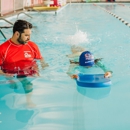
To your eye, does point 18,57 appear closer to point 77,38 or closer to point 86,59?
point 86,59

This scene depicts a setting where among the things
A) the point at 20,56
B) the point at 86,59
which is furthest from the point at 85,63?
the point at 20,56

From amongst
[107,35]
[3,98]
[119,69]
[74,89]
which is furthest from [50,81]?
[107,35]

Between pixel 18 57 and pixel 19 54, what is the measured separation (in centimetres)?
4

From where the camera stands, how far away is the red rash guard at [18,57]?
11.9 ft

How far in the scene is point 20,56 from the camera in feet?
12.3

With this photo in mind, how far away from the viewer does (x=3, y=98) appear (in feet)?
11.5

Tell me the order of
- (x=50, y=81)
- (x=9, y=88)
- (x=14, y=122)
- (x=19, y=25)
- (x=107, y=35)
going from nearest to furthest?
(x=14, y=122)
(x=19, y=25)
(x=9, y=88)
(x=50, y=81)
(x=107, y=35)

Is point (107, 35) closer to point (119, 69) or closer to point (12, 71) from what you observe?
point (119, 69)

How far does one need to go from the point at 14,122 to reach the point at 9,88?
96 cm

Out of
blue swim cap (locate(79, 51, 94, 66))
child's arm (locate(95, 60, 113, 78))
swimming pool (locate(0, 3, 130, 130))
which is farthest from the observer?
blue swim cap (locate(79, 51, 94, 66))

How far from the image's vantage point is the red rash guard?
3626 millimetres

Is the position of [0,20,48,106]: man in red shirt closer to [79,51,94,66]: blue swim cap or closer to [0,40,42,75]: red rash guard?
[0,40,42,75]: red rash guard

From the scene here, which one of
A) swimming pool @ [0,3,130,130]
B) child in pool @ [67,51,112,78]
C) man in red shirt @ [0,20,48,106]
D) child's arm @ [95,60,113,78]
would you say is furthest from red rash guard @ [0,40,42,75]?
child's arm @ [95,60,113,78]

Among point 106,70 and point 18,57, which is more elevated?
point 18,57
